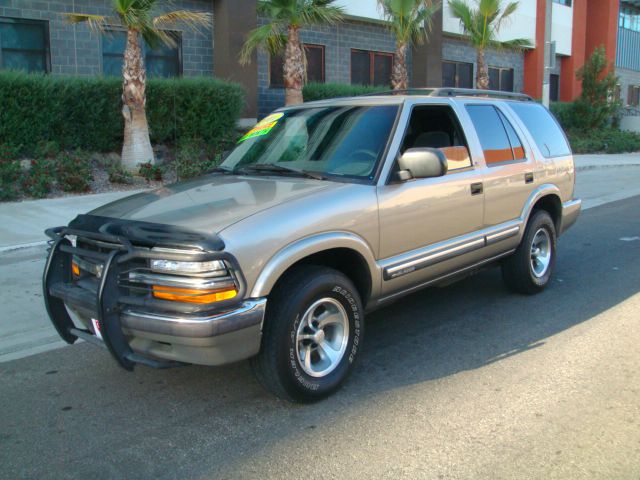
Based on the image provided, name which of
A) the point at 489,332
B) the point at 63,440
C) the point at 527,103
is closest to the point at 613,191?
the point at 527,103

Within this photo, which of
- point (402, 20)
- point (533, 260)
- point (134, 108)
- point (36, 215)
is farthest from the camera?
point (402, 20)

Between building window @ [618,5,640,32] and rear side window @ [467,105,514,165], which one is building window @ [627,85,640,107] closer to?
building window @ [618,5,640,32]

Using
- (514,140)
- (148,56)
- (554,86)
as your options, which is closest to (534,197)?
(514,140)

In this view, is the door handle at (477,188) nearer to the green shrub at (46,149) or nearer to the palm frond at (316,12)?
the green shrub at (46,149)

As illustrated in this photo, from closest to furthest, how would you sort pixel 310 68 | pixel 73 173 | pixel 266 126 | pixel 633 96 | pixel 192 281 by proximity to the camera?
pixel 192 281 → pixel 266 126 → pixel 73 173 → pixel 310 68 → pixel 633 96

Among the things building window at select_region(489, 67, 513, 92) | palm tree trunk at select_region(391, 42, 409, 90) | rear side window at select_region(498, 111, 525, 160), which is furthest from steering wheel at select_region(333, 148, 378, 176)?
building window at select_region(489, 67, 513, 92)

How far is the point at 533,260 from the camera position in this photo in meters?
6.57

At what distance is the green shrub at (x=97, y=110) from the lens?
1244cm

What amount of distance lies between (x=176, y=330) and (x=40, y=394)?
1.48m

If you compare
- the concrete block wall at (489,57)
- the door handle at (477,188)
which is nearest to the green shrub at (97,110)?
the door handle at (477,188)

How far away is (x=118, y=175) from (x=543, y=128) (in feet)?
27.9

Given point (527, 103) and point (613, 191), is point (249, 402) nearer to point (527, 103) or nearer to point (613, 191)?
point (527, 103)

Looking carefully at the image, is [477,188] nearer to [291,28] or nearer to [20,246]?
[20,246]

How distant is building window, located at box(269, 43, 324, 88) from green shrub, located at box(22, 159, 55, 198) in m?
9.31
